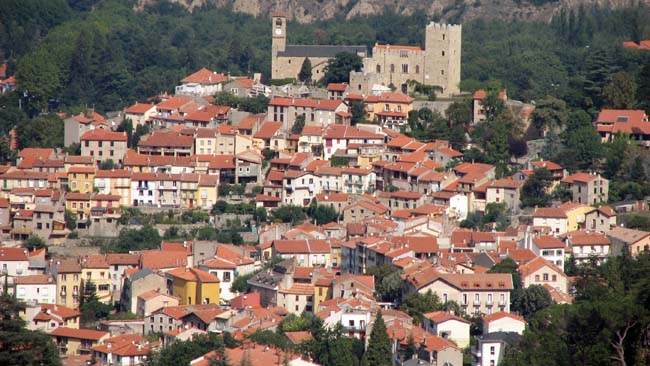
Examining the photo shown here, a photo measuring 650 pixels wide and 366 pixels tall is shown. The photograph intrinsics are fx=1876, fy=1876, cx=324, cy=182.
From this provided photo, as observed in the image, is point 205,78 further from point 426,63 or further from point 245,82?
point 426,63

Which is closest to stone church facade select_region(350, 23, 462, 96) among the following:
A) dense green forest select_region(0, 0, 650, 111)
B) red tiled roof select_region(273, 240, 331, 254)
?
dense green forest select_region(0, 0, 650, 111)

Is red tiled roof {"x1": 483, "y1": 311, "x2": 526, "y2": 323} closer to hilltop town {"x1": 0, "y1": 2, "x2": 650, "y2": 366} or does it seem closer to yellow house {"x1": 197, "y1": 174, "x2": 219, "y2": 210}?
hilltop town {"x1": 0, "y1": 2, "x2": 650, "y2": 366}

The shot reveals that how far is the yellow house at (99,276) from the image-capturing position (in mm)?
55031

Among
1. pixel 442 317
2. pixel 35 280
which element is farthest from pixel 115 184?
pixel 442 317

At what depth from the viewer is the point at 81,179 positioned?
200 feet

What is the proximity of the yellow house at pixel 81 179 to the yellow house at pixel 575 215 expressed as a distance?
50.4ft

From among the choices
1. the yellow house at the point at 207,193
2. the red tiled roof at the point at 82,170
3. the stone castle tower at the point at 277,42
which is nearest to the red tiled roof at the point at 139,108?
the stone castle tower at the point at 277,42

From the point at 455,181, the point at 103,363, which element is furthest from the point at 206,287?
the point at 455,181

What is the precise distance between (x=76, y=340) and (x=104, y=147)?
1393 cm

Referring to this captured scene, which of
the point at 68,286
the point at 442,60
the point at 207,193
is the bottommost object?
the point at 68,286

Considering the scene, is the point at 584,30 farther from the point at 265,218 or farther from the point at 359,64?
the point at 265,218

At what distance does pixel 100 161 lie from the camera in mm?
62812

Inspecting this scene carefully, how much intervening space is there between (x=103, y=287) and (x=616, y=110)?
19.1 m

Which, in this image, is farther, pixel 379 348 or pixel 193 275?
pixel 193 275
